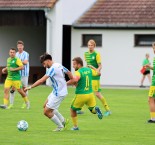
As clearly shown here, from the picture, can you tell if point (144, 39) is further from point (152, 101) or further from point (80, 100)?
point (80, 100)

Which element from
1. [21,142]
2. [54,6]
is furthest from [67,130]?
[54,6]

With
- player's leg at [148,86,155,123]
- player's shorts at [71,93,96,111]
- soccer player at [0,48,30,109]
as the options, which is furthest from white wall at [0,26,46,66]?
player's shorts at [71,93,96,111]

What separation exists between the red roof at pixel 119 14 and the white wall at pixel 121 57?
0.48m

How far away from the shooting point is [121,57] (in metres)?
40.9

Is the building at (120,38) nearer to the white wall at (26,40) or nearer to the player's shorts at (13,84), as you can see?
the white wall at (26,40)

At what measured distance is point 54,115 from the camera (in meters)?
17.0

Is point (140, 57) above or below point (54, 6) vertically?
below

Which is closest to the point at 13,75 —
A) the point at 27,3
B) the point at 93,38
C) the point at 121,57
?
the point at 27,3

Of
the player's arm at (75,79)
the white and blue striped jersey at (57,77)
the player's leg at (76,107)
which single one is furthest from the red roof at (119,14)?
the white and blue striped jersey at (57,77)

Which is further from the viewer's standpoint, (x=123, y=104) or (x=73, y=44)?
(x=73, y=44)

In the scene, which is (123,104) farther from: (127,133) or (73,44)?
(73,44)

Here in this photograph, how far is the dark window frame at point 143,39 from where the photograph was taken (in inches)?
1590

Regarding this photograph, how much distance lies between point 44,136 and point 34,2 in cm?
2462

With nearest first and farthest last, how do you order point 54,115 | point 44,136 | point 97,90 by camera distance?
point 44,136
point 54,115
point 97,90
